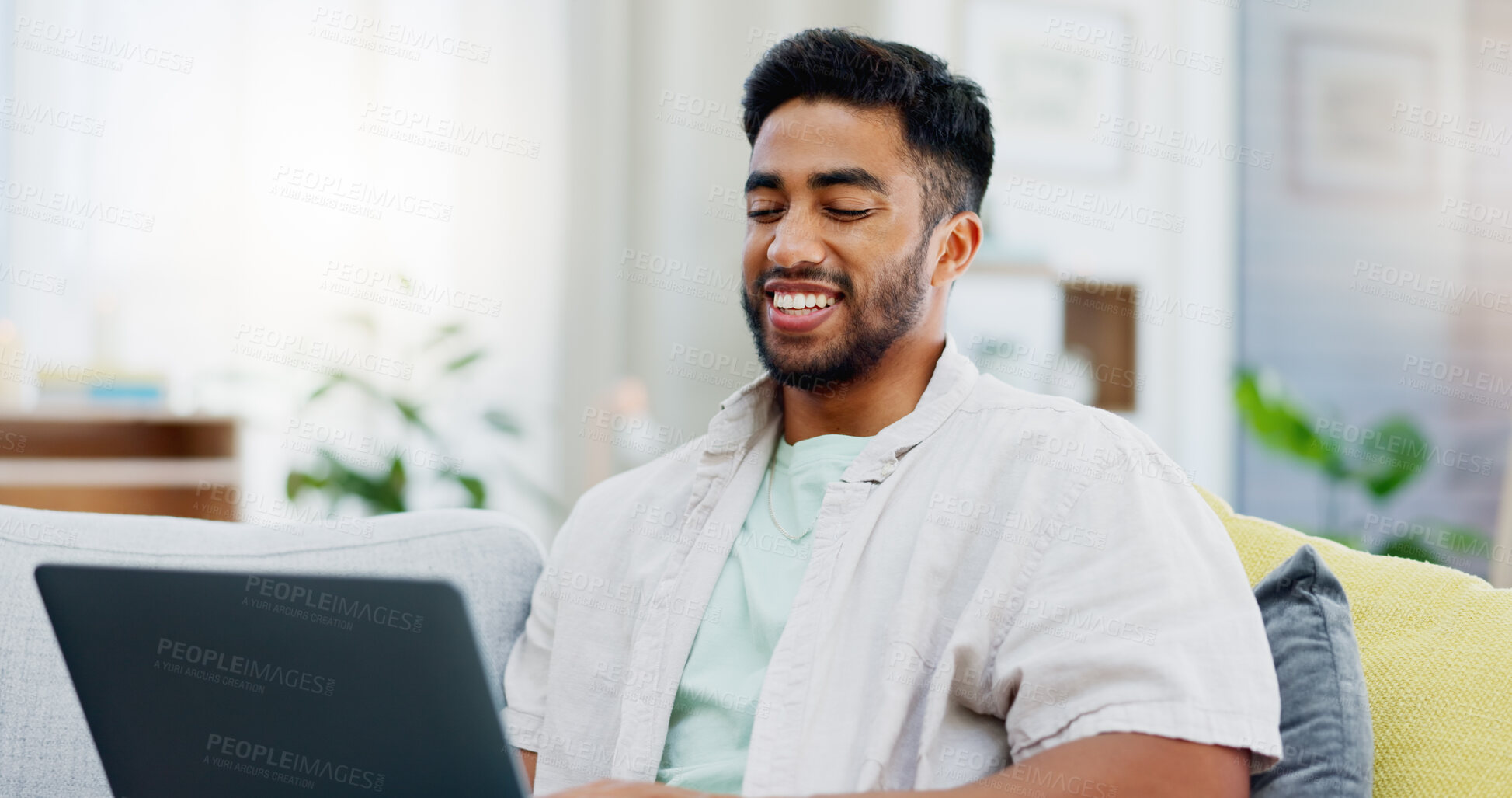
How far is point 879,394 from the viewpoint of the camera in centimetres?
131

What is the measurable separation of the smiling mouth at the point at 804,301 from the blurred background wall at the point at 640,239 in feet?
5.66

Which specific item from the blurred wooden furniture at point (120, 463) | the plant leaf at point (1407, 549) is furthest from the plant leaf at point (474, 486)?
the plant leaf at point (1407, 549)

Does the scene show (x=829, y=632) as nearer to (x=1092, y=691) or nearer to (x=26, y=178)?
(x=1092, y=691)

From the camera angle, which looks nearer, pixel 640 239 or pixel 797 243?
pixel 797 243

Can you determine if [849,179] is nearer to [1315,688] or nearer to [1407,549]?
[1315,688]

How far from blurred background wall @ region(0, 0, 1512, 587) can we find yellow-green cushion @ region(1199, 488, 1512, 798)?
6.93 feet


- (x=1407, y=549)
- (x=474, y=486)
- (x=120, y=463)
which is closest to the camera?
(x=1407, y=549)

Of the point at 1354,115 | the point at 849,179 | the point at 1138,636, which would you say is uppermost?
the point at 1354,115

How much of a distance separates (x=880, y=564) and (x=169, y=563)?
0.77 m

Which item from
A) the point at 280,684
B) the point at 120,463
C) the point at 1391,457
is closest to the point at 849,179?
the point at 280,684

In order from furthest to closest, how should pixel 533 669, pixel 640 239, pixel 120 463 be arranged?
pixel 640 239
pixel 120 463
pixel 533 669

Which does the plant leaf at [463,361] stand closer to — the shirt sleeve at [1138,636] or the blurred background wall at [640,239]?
the blurred background wall at [640,239]

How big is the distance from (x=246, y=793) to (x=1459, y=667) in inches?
37.5

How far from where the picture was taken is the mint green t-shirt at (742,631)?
1164mm
